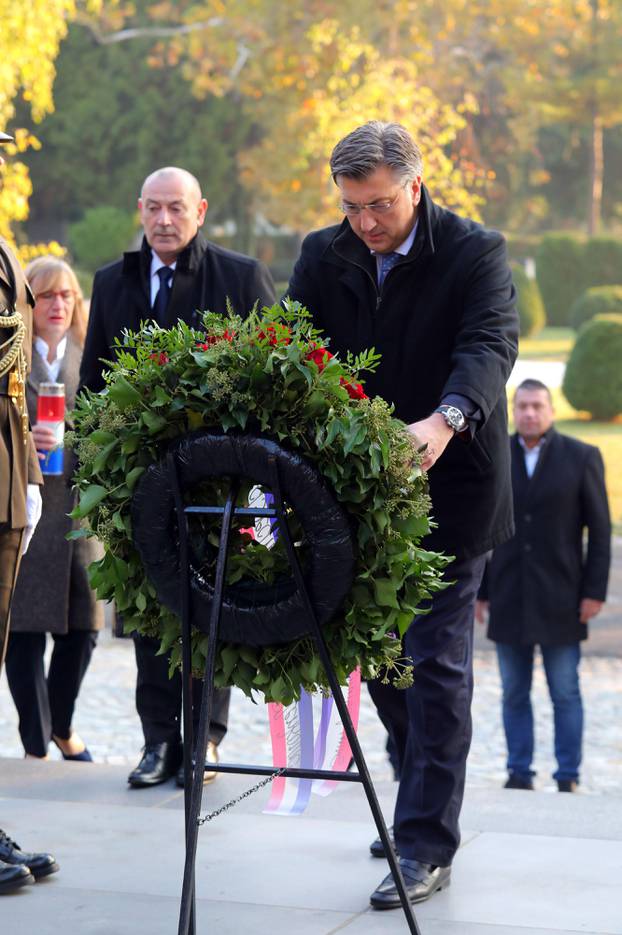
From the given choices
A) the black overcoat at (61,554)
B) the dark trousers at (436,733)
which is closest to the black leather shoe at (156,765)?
the black overcoat at (61,554)

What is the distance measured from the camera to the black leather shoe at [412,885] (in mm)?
4121

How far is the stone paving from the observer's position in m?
8.30

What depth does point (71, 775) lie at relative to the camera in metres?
5.74

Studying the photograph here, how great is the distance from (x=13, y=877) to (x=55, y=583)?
233 centimetres

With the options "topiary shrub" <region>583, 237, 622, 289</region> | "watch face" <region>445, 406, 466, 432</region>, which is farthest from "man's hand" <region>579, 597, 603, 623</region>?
"topiary shrub" <region>583, 237, 622, 289</region>

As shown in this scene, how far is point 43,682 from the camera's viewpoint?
252 inches

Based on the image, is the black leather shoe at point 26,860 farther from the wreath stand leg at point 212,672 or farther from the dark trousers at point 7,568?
the wreath stand leg at point 212,672

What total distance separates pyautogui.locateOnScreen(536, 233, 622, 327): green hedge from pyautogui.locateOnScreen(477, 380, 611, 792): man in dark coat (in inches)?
1094

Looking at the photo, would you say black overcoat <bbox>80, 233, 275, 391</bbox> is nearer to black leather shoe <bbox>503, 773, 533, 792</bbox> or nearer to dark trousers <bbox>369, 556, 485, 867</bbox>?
dark trousers <bbox>369, 556, 485, 867</bbox>

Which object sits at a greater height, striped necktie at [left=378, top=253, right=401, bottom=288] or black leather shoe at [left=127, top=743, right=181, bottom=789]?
striped necktie at [left=378, top=253, right=401, bottom=288]

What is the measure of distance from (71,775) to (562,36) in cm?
3194

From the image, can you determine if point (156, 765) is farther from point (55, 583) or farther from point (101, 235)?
point (101, 235)

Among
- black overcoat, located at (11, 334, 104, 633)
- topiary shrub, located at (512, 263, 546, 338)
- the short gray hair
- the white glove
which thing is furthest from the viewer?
topiary shrub, located at (512, 263, 546, 338)

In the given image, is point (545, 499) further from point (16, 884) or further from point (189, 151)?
point (189, 151)
